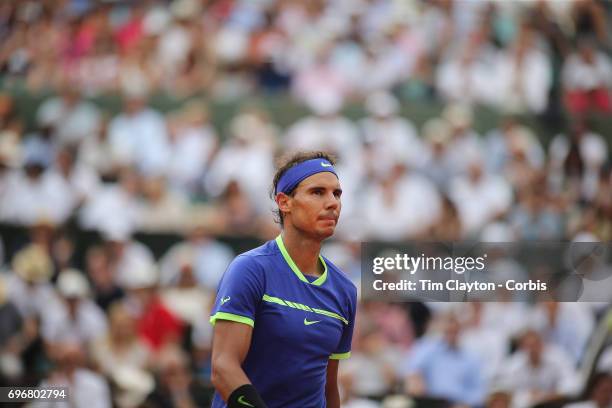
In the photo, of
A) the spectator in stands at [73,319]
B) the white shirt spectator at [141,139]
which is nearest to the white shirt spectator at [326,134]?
the white shirt spectator at [141,139]

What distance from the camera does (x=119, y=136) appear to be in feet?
41.1

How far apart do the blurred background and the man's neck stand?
15.4 ft

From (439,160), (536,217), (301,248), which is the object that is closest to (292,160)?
(301,248)

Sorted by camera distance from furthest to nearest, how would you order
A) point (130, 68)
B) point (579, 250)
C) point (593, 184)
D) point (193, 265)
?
point (130, 68) < point (593, 184) < point (193, 265) < point (579, 250)

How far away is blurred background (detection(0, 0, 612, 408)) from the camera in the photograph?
30.4 ft

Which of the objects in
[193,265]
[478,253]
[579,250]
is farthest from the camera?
[193,265]

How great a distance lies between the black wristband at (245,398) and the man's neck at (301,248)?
654 mm

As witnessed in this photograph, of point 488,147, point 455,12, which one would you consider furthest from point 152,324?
point 455,12

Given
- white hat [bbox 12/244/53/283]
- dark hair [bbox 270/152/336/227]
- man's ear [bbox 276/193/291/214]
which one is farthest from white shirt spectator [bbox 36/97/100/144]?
man's ear [bbox 276/193/291/214]

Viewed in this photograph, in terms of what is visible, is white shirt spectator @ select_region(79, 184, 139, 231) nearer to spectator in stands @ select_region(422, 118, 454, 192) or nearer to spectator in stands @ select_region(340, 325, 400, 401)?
spectator in stands @ select_region(340, 325, 400, 401)

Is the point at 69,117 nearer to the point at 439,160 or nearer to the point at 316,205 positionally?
the point at 439,160

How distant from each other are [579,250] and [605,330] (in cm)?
96

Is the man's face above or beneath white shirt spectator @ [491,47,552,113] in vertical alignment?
beneath

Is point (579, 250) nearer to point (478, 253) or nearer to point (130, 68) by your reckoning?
point (478, 253)
